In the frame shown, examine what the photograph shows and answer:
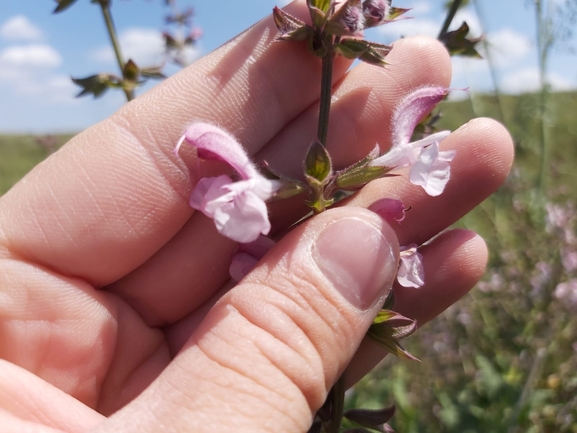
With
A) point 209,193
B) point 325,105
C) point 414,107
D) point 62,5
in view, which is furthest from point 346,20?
point 62,5

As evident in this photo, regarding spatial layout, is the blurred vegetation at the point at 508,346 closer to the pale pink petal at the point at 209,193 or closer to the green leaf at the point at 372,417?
the green leaf at the point at 372,417

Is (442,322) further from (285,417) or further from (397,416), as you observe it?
(285,417)

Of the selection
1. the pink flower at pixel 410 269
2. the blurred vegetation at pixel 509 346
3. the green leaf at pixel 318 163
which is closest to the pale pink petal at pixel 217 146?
the green leaf at pixel 318 163

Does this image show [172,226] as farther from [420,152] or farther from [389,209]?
[420,152]

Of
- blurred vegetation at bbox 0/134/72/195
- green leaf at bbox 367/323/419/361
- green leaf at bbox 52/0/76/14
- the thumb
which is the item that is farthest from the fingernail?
blurred vegetation at bbox 0/134/72/195

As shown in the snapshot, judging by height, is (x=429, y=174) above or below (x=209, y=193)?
below

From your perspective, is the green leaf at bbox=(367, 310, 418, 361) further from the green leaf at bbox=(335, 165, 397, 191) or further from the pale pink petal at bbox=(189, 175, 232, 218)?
the pale pink petal at bbox=(189, 175, 232, 218)

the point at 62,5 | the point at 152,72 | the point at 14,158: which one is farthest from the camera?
the point at 14,158
